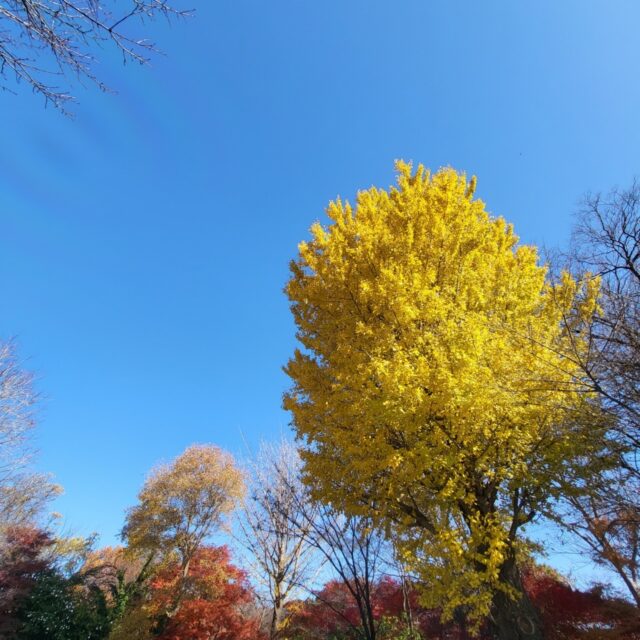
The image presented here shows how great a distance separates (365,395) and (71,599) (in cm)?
1466

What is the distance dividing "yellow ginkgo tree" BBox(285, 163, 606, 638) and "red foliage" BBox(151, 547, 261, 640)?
11.0 meters

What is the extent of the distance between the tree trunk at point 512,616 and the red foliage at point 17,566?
592 inches

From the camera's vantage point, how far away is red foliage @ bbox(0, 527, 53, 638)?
12039 mm

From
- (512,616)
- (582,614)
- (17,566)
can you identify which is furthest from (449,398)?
(17,566)

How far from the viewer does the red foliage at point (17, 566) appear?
1204 centimetres

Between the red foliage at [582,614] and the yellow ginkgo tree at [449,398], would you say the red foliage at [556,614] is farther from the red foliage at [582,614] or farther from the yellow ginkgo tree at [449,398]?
the yellow ginkgo tree at [449,398]

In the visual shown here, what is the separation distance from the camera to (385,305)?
18.5ft

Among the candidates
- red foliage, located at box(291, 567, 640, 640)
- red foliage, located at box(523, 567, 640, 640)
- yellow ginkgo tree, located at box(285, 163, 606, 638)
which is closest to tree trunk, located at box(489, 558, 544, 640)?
yellow ginkgo tree, located at box(285, 163, 606, 638)

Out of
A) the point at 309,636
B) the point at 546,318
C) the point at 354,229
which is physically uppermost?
the point at 354,229

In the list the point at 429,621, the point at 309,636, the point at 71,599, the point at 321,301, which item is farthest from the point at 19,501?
the point at 321,301

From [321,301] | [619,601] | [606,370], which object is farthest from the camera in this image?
[619,601]

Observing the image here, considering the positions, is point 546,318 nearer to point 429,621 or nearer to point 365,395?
point 365,395

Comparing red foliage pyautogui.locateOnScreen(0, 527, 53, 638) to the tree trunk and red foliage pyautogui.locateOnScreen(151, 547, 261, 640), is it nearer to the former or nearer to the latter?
red foliage pyautogui.locateOnScreen(151, 547, 261, 640)

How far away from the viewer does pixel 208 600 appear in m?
13.6
